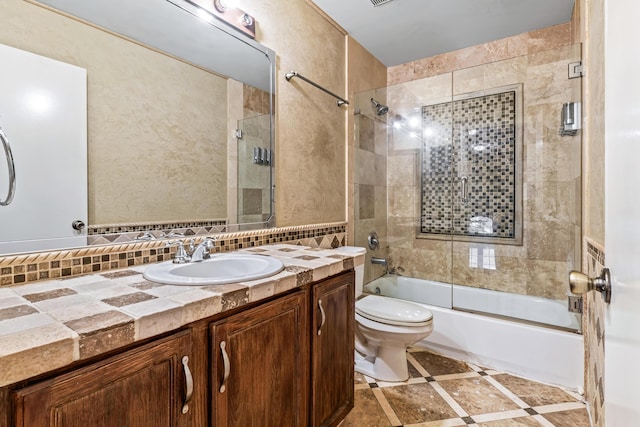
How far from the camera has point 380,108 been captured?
2760 millimetres

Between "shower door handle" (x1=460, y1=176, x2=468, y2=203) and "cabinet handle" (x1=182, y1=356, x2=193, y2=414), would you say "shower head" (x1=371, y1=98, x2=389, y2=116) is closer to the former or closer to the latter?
"shower door handle" (x1=460, y1=176, x2=468, y2=203)

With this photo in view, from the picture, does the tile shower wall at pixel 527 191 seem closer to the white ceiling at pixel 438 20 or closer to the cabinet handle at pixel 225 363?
the white ceiling at pixel 438 20

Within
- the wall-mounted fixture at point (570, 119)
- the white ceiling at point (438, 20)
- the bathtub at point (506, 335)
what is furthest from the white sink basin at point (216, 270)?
the wall-mounted fixture at point (570, 119)

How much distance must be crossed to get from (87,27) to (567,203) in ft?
9.28

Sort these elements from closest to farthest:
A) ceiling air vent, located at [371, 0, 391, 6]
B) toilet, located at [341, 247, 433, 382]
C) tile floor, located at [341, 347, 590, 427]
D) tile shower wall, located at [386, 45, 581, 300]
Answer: tile floor, located at [341, 347, 590, 427] < toilet, located at [341, 247, 433, 382] < ceiling air vent, located at [371, 0, 391, 6] < tile shower wall, located at [386, 45, 581, 300]

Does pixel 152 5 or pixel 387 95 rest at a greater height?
pixel 387 95

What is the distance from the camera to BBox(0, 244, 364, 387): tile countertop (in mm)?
518

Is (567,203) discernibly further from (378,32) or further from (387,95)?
(378,32)

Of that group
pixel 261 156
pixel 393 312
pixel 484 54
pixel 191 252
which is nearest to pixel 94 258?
pixel 191 252

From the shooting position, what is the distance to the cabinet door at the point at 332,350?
120cm

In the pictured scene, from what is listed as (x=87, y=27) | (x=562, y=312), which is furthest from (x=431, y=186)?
(x=87, y=27)

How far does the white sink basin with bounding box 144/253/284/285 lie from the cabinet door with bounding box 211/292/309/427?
110 millimetres

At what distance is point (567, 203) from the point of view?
2.16 metres

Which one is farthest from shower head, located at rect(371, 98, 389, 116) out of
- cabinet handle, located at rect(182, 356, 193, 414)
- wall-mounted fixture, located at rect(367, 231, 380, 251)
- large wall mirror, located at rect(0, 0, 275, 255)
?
cabinet handle, located at rect(182, 356, 193, 414)
